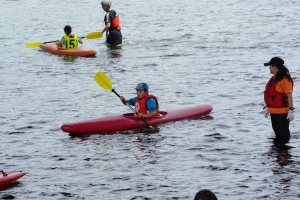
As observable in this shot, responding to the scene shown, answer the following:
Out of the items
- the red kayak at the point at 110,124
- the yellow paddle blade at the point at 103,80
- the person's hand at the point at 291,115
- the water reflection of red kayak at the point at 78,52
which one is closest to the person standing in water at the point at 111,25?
the water reflection of red kayak at the point at 78,52

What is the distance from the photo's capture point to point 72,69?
798 inches

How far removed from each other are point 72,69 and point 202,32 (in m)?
7.90

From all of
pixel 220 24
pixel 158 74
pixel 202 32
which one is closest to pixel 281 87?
pixel 158 74

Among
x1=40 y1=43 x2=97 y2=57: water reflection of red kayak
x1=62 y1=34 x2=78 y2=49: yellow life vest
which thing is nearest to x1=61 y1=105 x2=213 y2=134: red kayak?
x1=40 y1=43 x2=97 y2=57: water reflection of red kayak

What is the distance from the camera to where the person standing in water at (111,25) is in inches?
878

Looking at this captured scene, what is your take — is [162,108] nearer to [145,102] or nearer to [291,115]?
[145,102]

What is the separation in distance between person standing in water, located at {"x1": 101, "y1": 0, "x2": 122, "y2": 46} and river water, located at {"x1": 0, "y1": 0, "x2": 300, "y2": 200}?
384 millimetres

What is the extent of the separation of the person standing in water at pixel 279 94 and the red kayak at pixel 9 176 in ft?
12.8

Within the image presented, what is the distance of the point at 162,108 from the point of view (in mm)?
15344

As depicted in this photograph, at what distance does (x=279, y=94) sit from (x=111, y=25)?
12094mm

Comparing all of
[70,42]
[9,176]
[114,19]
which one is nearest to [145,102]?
[9,176]

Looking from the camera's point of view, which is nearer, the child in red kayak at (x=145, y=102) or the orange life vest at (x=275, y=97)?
the orange life vest at (x=275, y=97)

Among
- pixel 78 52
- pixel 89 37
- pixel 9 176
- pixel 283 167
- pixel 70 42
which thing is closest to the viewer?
pixel 9 176

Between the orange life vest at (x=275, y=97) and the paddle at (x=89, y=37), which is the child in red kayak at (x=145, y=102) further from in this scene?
the paddle at (x=89, y=37)
